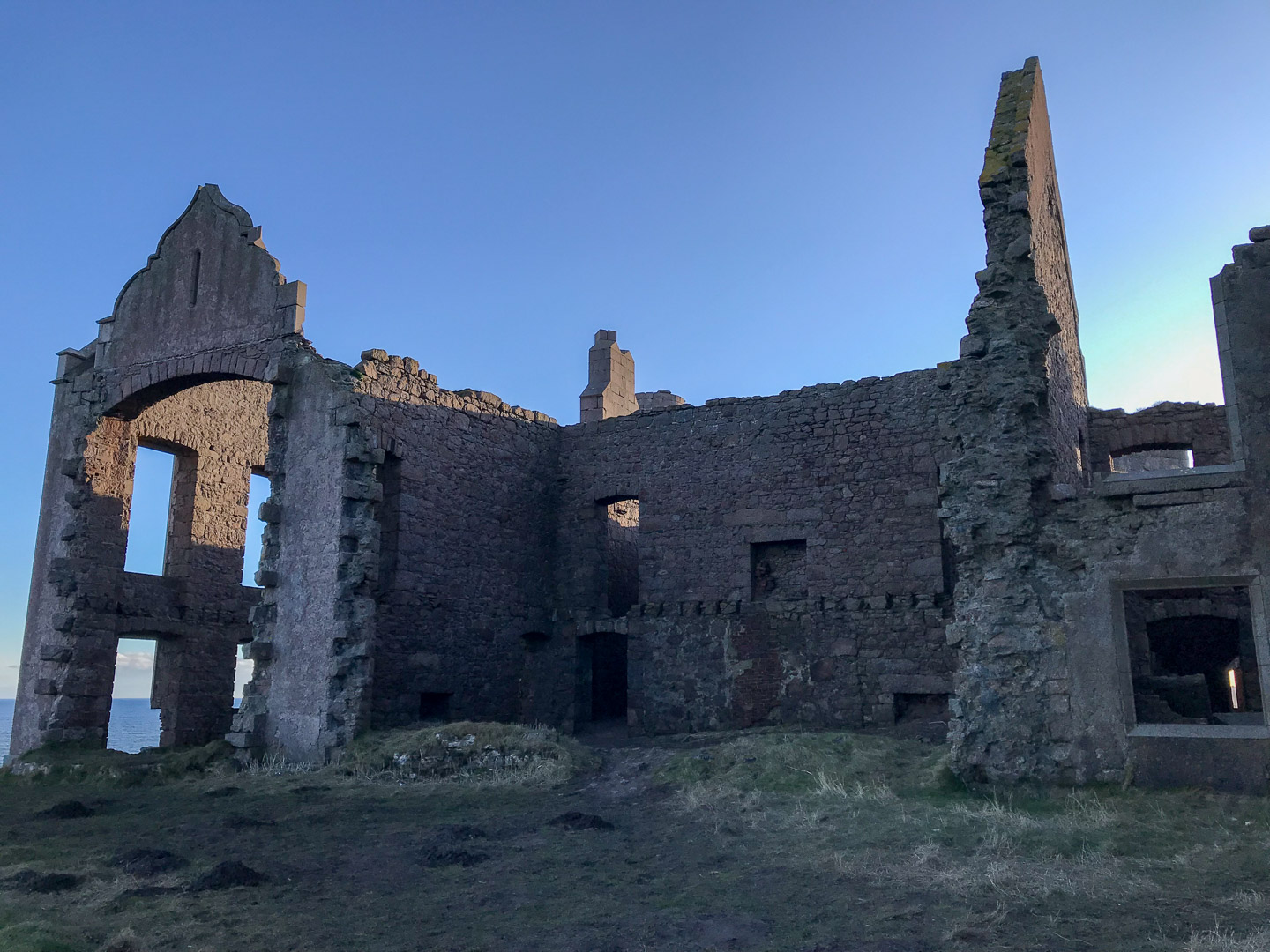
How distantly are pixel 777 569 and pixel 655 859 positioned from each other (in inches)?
318

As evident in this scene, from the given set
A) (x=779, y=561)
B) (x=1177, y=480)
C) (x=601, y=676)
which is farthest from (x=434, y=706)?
(x=1177, y=480)

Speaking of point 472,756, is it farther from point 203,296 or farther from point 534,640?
point 203,296

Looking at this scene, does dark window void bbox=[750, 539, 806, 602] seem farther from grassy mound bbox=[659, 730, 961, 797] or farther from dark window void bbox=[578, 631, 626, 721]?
grassy mound bbox=[659, 730, 961, 797]

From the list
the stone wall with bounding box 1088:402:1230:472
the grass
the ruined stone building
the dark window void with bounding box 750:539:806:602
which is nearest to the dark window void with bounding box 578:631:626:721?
the ruined stone building

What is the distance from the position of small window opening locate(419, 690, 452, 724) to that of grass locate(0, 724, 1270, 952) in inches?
111

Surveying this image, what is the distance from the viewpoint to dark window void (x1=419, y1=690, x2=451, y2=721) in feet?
47.9

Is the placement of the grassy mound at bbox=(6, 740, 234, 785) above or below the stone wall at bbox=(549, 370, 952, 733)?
below

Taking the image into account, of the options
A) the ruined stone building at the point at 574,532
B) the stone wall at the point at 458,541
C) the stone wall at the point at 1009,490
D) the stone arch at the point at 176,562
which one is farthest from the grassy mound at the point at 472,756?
the stone arch at the point at 176,562

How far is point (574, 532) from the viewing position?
677 inches

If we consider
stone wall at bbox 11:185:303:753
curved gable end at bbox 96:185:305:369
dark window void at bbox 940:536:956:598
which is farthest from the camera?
stone wall at bbox 11:185:303:753

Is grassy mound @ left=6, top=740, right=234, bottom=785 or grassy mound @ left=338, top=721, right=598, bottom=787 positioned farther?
grassy mound @ left=6, top=740, right=234, bottom=785

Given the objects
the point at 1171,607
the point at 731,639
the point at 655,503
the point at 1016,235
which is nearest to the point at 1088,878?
the point at 1016,235

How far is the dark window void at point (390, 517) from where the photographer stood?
1415cm

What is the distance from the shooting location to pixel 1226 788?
26.2 ft
